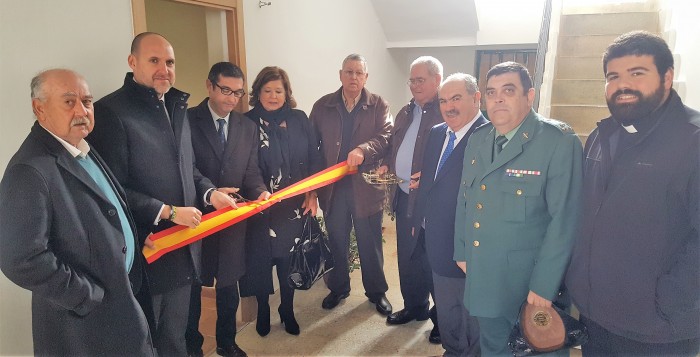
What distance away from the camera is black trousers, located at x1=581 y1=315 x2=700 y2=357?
1447 mm

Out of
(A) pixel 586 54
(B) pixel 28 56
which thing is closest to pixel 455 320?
(B) pixel 28 56

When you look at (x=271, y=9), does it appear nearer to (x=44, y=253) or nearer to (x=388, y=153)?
(x=388, y=153)

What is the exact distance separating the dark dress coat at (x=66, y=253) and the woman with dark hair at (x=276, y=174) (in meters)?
1.09

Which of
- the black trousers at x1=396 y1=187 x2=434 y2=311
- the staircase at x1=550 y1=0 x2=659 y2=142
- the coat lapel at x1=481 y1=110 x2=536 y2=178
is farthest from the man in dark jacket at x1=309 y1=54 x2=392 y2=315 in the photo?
the staircase at x1=550 y1=0 x2=659 y2=142

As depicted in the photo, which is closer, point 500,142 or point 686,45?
point 500,142

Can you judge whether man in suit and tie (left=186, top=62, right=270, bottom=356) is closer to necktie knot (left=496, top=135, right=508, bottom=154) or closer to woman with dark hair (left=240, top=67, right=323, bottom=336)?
woman with dark hair (left=240, top=67, right=323, bottom=336)

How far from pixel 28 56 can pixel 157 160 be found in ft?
2.05

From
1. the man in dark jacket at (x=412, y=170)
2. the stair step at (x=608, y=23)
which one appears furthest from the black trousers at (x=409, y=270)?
the stair step at (x=608, y=23)

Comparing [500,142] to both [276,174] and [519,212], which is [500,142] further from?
[276,174]

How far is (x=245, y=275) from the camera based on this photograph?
278 centimetres

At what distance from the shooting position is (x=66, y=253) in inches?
57.5

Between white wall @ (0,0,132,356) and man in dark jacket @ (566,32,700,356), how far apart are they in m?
2.15

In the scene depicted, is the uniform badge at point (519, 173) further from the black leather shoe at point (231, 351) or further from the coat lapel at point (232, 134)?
the black leather shoe at point (231, 351)

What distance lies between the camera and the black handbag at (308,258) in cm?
276
